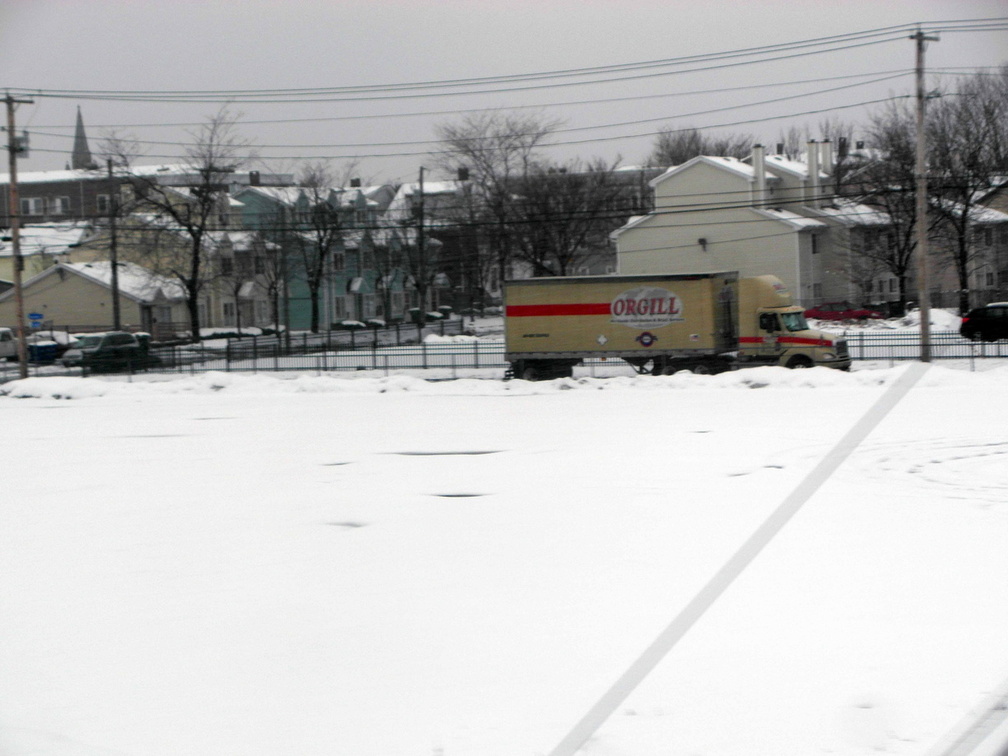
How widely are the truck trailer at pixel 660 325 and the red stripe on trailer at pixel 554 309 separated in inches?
1.2

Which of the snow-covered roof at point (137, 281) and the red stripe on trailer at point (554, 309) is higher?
the snow-covered roof at point (137, 281)

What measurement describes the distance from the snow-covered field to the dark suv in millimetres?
24927

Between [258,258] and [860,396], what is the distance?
54.4 m

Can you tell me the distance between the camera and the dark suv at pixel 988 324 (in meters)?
42.4

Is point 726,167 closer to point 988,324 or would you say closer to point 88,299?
point 988,324

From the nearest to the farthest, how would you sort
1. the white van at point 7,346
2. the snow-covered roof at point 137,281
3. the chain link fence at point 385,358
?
the chain link fence at point 385,358 < the white van at point 7,346 < the snow-covered roof at point 137,281

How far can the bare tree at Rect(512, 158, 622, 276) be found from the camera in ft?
242

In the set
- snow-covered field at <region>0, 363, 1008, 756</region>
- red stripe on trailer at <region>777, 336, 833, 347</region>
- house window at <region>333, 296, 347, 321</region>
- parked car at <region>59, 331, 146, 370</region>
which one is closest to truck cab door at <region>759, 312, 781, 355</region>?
red stripe on trailer at <region>777, 336, 833, 347</region>

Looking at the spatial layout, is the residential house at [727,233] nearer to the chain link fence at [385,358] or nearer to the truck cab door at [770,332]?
the chain link fence at [385,358]

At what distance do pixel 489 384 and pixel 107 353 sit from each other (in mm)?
19779

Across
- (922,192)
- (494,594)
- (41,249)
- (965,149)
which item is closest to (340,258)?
(41,249)

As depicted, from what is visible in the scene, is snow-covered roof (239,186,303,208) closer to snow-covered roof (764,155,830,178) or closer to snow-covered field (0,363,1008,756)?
snow-covered roof (764,155,830,178)

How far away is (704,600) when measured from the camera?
902 cm

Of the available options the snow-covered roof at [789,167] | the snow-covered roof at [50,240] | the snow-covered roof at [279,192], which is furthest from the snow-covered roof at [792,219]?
the snow-covered roof at [50,240]
